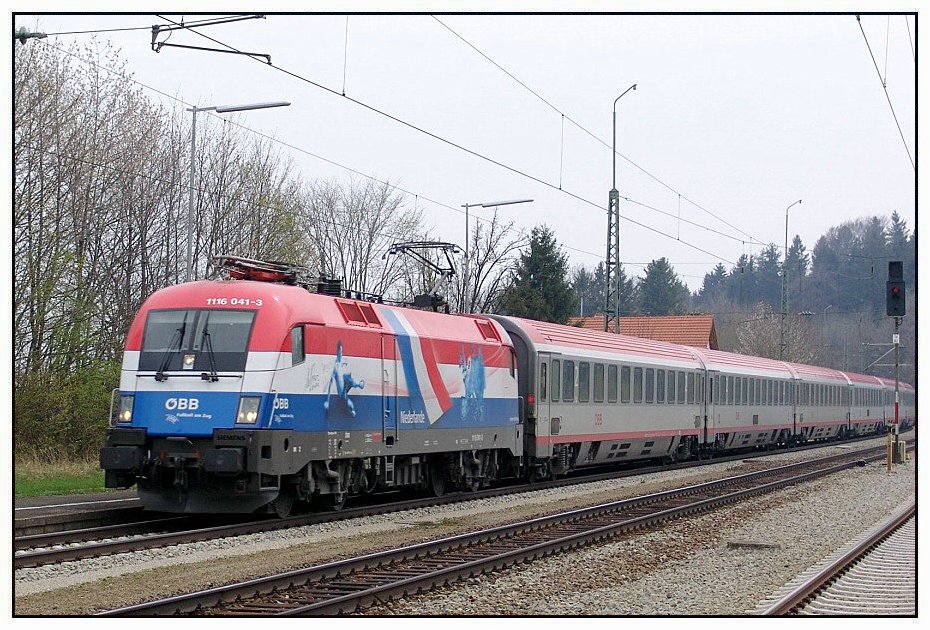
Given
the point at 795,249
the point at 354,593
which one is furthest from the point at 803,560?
the point at 795,249

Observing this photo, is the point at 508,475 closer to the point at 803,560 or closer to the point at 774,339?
the point at 803,560

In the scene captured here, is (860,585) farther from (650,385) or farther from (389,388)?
(650,385)

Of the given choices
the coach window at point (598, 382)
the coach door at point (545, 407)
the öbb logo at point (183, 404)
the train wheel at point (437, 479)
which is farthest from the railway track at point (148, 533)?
the coach window at point (598, 382)

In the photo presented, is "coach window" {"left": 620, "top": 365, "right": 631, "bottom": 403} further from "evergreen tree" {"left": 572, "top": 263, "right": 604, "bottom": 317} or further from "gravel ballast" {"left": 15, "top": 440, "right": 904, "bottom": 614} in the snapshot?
"evergreen tree" {"left": 572, "top": 263, "right": 604, "bottom": 317}

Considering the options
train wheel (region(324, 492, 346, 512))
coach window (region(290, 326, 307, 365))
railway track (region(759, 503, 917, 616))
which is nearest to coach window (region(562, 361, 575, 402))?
train wheel (region(324, 492, 346, 512))

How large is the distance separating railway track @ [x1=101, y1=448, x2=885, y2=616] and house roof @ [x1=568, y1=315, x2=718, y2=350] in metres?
52.4

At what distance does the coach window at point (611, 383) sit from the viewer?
27.9m

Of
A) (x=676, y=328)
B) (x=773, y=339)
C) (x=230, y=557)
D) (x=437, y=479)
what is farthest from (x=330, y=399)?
(x=773, y=339)

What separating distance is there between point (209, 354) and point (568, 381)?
11164 millimetres

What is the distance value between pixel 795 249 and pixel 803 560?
120 m

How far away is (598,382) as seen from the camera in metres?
27.4

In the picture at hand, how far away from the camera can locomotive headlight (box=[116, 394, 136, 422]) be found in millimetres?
16359

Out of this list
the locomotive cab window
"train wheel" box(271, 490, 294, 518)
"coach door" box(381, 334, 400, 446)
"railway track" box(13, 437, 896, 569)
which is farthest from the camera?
"coach door" box(381, 334, 400, 446)

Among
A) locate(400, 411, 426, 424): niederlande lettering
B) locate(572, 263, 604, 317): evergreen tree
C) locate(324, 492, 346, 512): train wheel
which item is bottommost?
locate(324, 492, 346, 512): train wheel
